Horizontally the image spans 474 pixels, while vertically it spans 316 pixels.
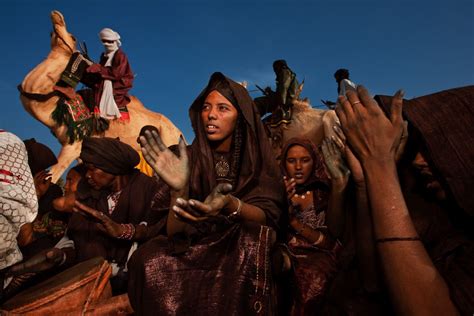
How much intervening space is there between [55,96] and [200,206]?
8.46m

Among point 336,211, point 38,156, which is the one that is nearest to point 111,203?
point 38,156

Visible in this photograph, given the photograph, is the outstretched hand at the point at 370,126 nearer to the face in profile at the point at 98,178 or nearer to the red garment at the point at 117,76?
the face in profile at the point at 98,178

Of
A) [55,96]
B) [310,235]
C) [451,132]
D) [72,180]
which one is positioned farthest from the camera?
[55,96]

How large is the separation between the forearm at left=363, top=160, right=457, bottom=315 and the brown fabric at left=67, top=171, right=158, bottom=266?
94.2 inches

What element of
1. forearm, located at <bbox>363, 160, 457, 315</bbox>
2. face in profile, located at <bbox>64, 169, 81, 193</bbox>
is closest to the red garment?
face in profile, located at <bbox>64, 169, 81, 193</bbox>

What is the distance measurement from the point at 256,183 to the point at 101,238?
168 cm

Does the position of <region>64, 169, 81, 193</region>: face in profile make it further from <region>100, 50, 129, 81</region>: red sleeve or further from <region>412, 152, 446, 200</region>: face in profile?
<region>412, 152, 446, 200</region>: face in profile

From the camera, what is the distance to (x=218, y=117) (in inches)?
115

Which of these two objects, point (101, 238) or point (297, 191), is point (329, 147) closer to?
point (297, 191)

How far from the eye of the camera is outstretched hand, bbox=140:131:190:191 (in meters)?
2.18

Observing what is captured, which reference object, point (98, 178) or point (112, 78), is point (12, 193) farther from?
point (112, 78)

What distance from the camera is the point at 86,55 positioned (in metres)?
9.53

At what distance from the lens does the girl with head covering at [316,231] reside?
2.60 m

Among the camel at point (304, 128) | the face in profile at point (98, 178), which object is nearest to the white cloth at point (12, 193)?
the face in profile at point (98, 178)
